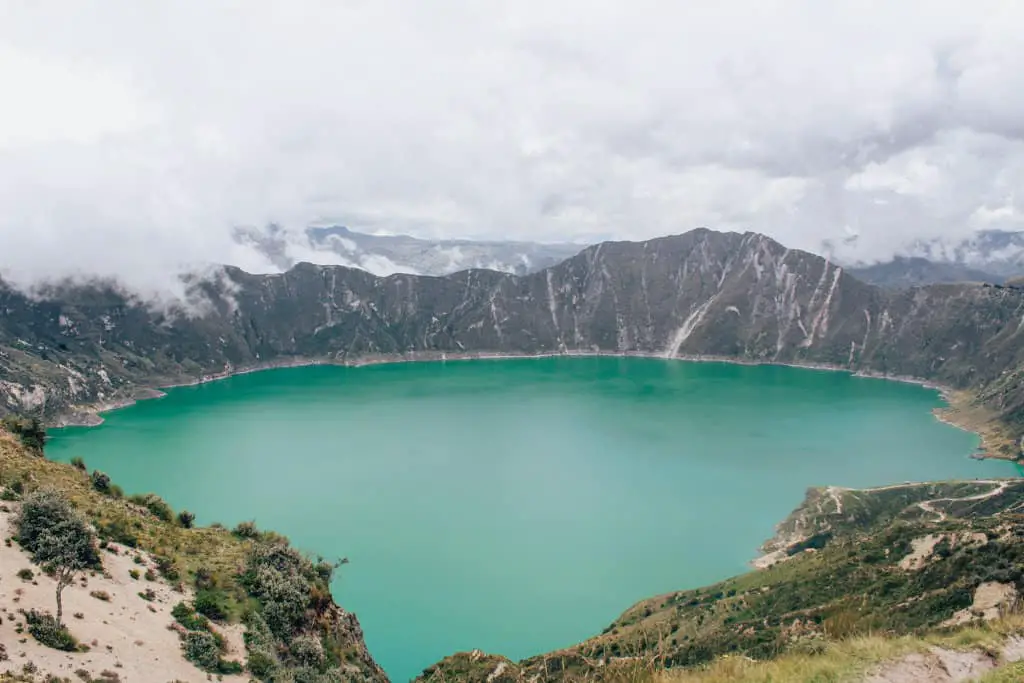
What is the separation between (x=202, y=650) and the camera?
954 inches

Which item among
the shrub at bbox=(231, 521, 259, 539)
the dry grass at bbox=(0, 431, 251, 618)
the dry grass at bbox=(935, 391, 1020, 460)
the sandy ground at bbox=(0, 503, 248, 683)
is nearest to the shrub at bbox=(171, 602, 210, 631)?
the sandy ground at bbox=(0, 503, 248, 683)

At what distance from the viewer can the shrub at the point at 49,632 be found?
20531 mm

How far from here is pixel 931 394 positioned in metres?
195

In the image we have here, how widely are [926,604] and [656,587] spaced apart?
117 feet

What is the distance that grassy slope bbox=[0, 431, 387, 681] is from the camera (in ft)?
99.0

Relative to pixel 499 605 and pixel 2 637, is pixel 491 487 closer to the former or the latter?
pixel 499 605

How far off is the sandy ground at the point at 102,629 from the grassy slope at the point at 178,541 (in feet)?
9.97

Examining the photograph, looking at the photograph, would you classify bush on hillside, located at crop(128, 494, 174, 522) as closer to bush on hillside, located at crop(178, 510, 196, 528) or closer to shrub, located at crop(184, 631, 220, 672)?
bush on hillside, located at crop(178, 510, 196, 528)

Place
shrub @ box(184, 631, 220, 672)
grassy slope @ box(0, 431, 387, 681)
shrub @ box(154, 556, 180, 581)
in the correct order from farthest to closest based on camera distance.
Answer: grassy slope @ box(0, 431, 387, 681) → shrub @ box(154, 556, 180, 581) → shrub @ box(184, 631, 220, 672)

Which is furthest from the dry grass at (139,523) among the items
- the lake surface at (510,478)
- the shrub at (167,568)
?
the lake surface at (510,478)

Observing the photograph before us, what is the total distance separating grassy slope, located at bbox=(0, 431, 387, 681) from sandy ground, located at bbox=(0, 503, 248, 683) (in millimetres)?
3039

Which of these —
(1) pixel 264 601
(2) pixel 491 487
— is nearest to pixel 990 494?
(2) pixel 491 487

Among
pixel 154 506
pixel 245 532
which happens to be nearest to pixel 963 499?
pixel 245 532

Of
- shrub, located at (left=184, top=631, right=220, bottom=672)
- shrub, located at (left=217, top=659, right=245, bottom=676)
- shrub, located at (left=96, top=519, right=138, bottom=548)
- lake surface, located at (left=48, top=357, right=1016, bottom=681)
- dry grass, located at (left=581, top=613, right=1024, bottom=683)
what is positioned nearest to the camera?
dry grass, located at (left=581, top=613, right=1024, bottom=683)
